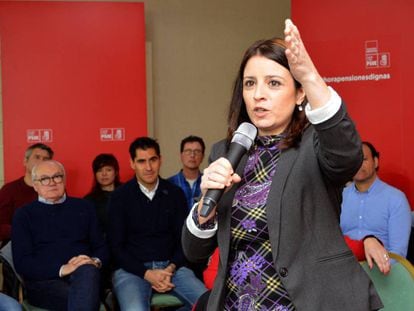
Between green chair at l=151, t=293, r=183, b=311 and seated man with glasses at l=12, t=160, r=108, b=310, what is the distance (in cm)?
42

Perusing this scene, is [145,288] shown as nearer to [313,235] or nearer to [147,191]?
[147,191]

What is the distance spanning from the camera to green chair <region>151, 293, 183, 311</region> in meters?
3.85

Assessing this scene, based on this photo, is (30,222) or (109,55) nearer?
(30,222)

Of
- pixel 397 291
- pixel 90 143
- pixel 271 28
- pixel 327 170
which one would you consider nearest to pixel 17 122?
pixel 90 143

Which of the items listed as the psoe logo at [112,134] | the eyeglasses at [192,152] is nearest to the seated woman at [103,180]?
the psoe logo at [112,134]

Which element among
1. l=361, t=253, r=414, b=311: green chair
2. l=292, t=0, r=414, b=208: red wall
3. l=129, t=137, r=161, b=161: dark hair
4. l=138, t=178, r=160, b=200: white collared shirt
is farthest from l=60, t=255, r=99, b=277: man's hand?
l=292, t=0, r=414, b=208: red wall

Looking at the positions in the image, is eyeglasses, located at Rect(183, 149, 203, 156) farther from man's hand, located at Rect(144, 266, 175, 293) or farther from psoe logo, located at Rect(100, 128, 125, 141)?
man's hand, located at Rect(144, 266, 175, 293)

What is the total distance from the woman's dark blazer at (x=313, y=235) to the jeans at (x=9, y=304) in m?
2.57

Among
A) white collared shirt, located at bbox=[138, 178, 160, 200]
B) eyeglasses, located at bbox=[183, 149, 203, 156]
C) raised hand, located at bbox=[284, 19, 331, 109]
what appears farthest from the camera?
eyeglasses, located at bbox=[183, 149, 203, 156]

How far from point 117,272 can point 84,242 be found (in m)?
0.31

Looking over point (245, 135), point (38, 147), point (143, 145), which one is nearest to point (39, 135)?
point (38, 147)

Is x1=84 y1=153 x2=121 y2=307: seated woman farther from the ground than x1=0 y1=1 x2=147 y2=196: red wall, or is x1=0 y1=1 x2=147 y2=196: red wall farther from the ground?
x1=0 y1=1 x2=147 y2=196: red wall

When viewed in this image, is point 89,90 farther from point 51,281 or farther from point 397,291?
point 397,291

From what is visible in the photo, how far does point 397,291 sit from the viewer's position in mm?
2189
